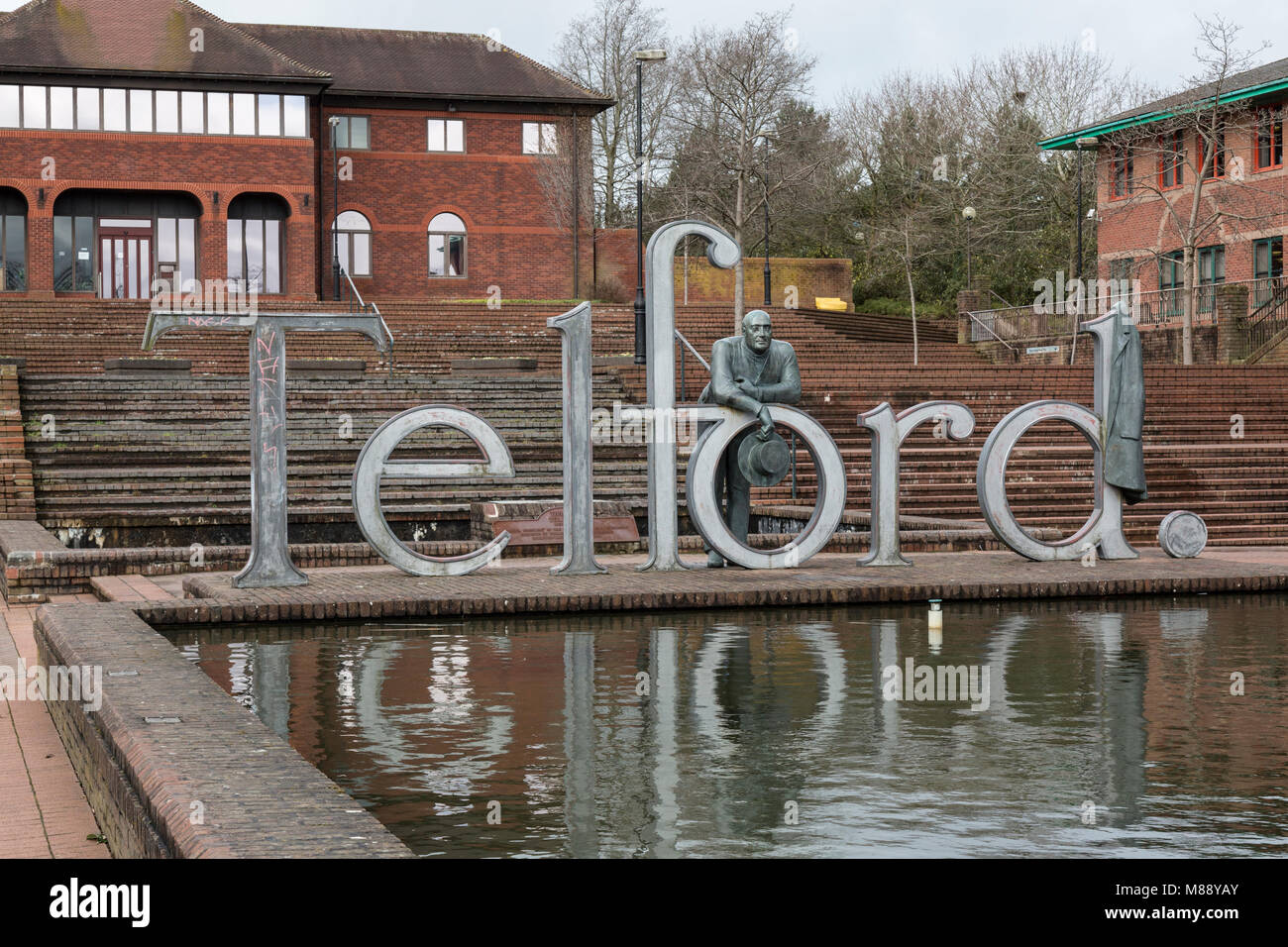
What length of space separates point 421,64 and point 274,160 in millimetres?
8081

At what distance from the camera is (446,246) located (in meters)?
49.9

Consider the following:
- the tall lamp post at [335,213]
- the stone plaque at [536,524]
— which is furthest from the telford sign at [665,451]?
the tall lamp post at [335,213]

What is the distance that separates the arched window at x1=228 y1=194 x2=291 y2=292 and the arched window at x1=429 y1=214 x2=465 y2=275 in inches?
210

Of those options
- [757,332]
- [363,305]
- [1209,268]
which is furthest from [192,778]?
[1209,268]

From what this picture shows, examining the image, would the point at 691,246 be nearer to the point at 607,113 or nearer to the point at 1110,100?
the point at 607,113

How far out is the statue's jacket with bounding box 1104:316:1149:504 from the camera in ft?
47.1

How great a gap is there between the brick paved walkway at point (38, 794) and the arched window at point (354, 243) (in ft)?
136

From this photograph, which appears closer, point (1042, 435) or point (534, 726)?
point (534, 726)

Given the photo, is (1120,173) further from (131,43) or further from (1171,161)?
(131,43)

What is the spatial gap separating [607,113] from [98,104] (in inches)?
800

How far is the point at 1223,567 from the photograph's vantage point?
13.7 meters

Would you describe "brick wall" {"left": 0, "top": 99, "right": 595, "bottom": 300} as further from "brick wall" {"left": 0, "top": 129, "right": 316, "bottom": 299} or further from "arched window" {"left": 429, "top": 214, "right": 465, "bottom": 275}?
"brick wall" {"left": 0, "top": 129, "right": 316, "bottom": 299}
